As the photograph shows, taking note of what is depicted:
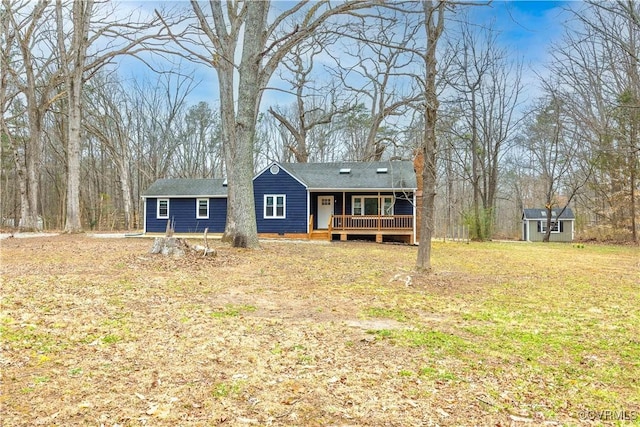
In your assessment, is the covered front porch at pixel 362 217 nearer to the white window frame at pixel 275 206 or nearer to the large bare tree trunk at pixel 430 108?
the white window frame at pixel 275 206

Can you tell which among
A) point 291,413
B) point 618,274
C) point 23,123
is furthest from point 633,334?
point 23,123

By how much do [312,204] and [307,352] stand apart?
56.5 feet

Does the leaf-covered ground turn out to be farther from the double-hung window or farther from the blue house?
the double-hung window

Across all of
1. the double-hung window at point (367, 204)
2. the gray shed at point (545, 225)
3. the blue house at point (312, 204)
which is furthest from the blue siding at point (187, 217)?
the gray shed at point (545, 225)

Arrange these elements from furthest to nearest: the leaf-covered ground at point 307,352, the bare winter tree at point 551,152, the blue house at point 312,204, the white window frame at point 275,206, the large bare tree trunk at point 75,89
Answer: the bare winter tree at point 551,152, the white window frame at point 275,206, the blue house at point 312,204, the large bare tree trunk at point 75,89, the leaf-covered ground at point 307,352

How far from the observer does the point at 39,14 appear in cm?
1794

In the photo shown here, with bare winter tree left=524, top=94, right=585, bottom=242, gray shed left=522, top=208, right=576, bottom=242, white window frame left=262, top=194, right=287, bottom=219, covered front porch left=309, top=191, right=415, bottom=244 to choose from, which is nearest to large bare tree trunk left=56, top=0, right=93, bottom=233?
white window frame left=262, top=194, right=287, bottom=219

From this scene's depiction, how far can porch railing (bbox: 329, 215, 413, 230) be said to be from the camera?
62.1 ft

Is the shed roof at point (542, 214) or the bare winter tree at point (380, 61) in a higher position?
the bare winter tree at point (380, 61)

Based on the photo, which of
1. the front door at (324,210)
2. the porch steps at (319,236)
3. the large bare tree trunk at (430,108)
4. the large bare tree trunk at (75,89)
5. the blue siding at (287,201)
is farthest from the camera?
the front door at (324,210)

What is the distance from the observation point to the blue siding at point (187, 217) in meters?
21.9

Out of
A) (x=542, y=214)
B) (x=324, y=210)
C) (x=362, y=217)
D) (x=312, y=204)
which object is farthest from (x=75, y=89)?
(x=542, y=214)

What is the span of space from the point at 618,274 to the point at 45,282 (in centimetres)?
1279

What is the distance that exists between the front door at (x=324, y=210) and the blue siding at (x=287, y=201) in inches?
53.7
